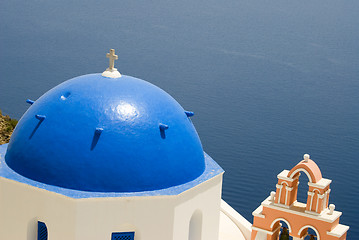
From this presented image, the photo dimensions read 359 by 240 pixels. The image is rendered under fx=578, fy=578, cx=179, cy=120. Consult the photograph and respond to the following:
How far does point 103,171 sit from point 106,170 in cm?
6

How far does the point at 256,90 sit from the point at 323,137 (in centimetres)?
1181

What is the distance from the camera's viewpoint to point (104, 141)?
35.6 ft

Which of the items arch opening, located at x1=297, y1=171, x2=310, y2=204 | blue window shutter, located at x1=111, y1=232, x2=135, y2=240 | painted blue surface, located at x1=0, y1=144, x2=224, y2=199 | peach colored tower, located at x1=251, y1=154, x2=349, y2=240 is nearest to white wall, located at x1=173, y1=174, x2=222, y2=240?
painted blue surface, located at x1=0, y1=144, x2=224, y2=199

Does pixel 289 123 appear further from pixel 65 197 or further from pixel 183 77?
pixel 65 197

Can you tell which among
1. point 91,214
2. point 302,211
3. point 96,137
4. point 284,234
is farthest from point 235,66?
point 91,214

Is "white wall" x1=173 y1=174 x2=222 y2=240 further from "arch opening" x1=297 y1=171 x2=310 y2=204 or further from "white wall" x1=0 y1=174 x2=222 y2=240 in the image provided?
"arch opening" x1=297 y1=171 x2=310 y2=204

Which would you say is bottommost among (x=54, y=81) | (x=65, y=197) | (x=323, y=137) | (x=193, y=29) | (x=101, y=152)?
(x=65, y=197)

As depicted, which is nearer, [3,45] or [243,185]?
[243,185]

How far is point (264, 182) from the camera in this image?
3372 centimetres

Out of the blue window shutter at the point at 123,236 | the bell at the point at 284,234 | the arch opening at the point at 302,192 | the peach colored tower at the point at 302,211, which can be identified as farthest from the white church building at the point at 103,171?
the arch opening at the point at 302,192

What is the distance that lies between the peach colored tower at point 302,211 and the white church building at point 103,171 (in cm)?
191

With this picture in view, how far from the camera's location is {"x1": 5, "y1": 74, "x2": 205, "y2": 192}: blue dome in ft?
35.3

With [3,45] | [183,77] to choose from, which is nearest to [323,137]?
[183,77]

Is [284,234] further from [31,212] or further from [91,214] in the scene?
[31,212]
